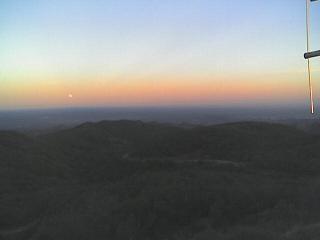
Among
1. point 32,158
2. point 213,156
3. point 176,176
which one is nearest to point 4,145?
point 32,158

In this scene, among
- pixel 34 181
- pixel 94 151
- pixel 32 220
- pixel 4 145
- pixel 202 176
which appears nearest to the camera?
pixel 32 220

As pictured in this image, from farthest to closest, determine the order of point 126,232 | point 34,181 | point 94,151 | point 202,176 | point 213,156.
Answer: point 94,151 < point 213,156 < point 34,181 < point 202,176 < point 126,232

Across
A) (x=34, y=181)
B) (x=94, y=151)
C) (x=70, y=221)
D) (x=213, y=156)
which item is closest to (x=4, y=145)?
(x=94, y=151)

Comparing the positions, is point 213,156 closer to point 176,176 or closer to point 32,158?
point 176,176

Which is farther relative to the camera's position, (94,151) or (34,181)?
(94,151)

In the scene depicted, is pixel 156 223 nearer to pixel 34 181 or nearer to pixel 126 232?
pixel 126 232

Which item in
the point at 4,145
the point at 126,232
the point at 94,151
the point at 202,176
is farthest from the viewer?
the point at 94,151
